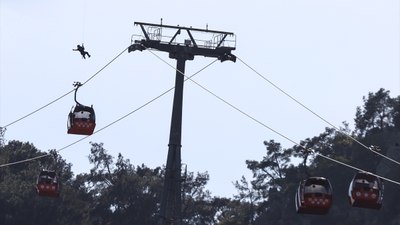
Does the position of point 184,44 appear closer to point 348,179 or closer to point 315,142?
point 348,179

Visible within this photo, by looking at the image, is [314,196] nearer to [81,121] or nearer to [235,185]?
[81,121]

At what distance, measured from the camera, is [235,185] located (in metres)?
152

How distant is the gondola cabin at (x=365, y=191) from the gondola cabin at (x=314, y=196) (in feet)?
3.06

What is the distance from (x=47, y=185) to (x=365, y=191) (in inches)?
613

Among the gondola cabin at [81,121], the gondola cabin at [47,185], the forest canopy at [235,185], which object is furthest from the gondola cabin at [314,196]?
the forest canopy at [235,185]

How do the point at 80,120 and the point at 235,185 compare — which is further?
the point at 235,185

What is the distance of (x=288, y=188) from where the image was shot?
131750 mm

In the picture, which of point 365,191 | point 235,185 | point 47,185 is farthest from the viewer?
point 235,185

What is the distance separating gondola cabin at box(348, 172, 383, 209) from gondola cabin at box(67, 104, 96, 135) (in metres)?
12.4

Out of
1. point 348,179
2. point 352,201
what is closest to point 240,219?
point 348,179

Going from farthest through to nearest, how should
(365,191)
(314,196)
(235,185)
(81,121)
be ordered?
(235,185), (81,121), (365,191), (314,196)

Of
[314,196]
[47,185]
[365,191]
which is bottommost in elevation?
[314,196]

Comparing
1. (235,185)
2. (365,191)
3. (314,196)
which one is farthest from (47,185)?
(235,185)

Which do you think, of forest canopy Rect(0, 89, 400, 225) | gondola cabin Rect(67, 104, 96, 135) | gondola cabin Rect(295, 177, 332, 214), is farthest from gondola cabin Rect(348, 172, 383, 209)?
forest canopy Rect(0, 89, 400, 225)
